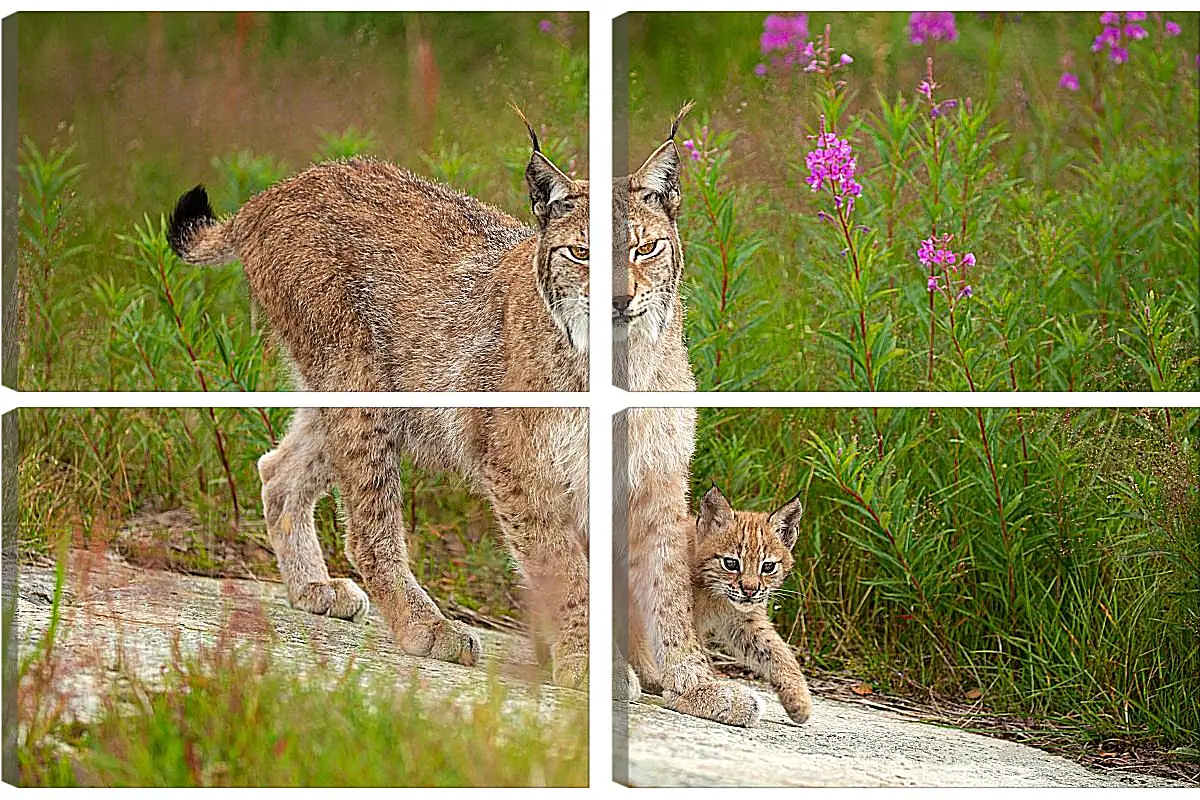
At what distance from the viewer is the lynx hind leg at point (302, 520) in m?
1.81

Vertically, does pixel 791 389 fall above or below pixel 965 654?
above

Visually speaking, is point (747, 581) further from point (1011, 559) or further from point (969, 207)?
point (969, 207)

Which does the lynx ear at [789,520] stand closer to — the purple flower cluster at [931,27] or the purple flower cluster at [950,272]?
the purple flower cluster at [950,272]

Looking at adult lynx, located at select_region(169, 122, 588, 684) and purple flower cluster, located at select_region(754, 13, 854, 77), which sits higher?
purple flower cluster, located at select_region(754, 13, 854, 77)

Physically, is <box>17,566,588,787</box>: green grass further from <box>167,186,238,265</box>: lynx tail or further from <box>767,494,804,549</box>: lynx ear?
<box>167,186,238,265</box>: lynx tail

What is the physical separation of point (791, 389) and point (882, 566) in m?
0.27

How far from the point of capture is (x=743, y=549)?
1.82 meters

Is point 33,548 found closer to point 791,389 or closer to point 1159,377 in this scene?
point 791,389

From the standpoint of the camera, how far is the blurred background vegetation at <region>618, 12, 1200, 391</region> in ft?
5.87

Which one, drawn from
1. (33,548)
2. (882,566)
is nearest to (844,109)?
(882,566)

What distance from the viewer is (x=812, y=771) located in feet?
5.92

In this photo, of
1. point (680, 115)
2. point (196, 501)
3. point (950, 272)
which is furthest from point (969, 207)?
point (196, 501)

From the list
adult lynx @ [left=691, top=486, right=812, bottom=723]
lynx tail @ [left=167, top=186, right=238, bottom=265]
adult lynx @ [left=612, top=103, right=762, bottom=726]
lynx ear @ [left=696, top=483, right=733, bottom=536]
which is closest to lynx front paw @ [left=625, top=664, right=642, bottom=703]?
adult lynx @ [left=612, top=103, right=762, bottom=726]

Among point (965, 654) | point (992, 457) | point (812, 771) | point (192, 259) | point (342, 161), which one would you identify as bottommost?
point (812, 771)
